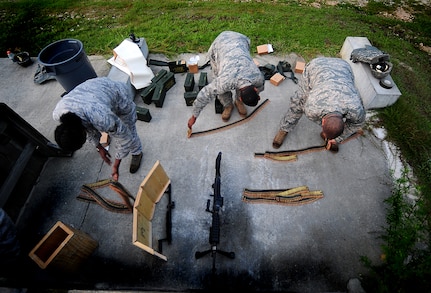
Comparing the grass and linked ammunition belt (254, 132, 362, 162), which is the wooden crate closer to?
linked ammunition belt (254, 132, 362, 162)

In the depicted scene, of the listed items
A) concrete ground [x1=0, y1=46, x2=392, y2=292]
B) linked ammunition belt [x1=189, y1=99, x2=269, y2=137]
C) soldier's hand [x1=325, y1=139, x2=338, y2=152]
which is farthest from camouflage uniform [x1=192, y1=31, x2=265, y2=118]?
soldier's hand [x1=325, y1=139, x2=338, y2=152]

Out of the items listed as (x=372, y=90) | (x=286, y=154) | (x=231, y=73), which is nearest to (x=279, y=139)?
(x=286, y=154)

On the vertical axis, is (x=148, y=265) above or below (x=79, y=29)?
below

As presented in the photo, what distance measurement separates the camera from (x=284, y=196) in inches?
158

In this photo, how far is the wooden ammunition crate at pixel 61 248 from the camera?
2.86 m

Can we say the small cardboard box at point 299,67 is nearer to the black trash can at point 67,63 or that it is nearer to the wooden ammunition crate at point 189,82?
the wooden ammunition crate at point 189,82

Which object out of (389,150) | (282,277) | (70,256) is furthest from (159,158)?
(389,150)

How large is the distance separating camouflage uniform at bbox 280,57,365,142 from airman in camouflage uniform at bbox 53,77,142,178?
9.05 feet

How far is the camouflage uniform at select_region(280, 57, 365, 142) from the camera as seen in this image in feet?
11.4

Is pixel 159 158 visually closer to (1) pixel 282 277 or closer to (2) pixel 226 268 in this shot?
(2) pixel 226 268

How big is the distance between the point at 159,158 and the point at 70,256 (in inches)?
79.8

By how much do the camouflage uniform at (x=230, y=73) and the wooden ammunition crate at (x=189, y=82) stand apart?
3.66 feet

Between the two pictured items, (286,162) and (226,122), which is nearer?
(286,162)

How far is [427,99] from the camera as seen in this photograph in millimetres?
5395
